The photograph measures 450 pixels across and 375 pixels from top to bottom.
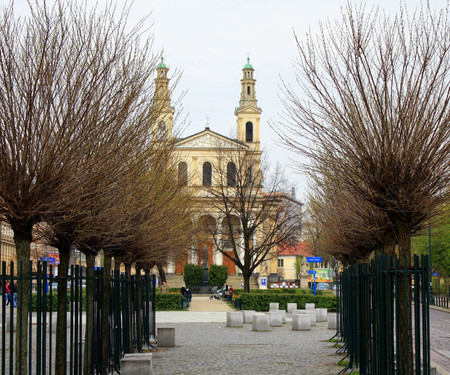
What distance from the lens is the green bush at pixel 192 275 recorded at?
231 feet

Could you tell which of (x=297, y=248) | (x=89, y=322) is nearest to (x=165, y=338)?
(x=89, y=322)

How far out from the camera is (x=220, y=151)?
54.4 metres

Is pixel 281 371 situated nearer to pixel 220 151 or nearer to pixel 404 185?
pixel 404 185

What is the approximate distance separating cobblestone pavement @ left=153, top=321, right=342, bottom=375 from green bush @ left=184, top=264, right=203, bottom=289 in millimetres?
40058

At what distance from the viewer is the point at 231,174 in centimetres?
5431

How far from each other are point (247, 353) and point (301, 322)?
9.11 m

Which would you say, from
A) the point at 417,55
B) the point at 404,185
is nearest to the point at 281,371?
the point at 404,185

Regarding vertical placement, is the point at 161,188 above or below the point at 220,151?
below

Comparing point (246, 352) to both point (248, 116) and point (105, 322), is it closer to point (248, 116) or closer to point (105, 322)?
point (105, 322)

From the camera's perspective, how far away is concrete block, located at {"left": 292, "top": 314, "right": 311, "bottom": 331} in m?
29.7

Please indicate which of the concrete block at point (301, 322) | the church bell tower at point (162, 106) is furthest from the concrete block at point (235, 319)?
the church bell tower at point (162, 106)

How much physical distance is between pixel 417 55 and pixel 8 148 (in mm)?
6094

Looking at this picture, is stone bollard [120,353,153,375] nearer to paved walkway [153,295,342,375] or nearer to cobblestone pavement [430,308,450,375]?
paved walkway [153,295,342,375]

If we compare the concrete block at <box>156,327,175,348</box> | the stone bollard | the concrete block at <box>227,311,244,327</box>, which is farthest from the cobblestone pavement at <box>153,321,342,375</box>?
the stone bollard
